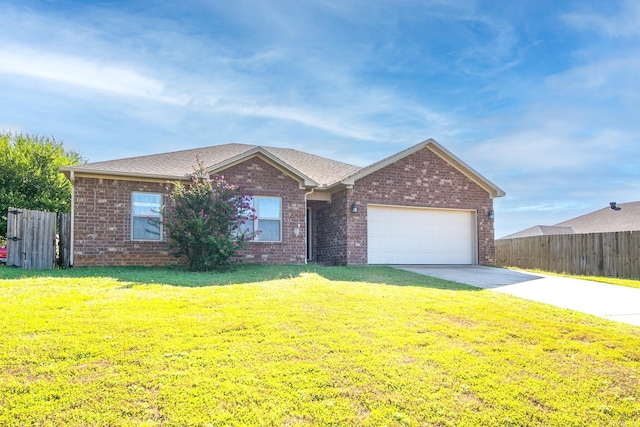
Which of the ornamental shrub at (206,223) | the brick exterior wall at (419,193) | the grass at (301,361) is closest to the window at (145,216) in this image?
the ornamental shrub at (206,223)

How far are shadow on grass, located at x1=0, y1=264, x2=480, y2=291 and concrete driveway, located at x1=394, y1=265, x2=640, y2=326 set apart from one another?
1.21 metres

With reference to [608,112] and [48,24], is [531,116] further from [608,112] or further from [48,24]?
[48,24]

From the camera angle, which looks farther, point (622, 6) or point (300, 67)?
point (300, 67)

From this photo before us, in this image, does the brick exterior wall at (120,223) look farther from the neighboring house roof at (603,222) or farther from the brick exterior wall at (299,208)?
the neighboring house roof at (603,222)

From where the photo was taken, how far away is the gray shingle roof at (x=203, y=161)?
47.3ft

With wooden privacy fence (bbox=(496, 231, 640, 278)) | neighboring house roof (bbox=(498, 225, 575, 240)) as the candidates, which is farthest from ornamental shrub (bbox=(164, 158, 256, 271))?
neighboring house roof (bbox=(498, 225, 575, 240))

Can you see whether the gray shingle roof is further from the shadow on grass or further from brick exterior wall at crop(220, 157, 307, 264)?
the shadow on grass

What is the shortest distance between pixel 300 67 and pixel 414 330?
9.46 m

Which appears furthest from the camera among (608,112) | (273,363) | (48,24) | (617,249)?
(617,249)

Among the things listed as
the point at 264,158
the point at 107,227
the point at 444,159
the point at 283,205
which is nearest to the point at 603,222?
the point at 444,159

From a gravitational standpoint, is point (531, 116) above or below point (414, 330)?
above

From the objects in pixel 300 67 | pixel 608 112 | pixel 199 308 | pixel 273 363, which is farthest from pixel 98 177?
pixel 608 112

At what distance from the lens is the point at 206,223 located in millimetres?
13305

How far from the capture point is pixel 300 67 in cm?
1375
